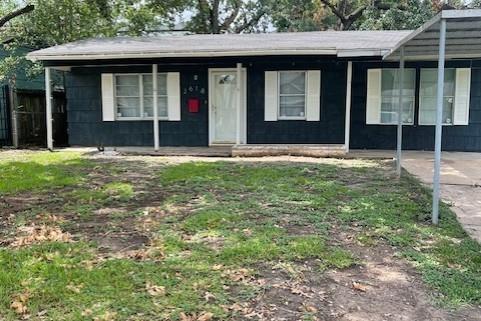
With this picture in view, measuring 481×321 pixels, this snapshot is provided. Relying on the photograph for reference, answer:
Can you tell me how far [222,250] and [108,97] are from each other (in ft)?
31.2

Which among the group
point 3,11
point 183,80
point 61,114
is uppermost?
point 3,11

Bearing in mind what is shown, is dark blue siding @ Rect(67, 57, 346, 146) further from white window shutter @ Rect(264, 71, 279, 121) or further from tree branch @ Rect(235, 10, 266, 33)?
tree branch @ Rect(235, 10, 266, 33)

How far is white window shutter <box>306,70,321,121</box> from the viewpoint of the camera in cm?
1176

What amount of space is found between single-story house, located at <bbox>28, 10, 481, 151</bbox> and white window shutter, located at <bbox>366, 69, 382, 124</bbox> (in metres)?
0.02

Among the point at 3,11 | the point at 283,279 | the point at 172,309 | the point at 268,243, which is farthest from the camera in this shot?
the point at 3,11

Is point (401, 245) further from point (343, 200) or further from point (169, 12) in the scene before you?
point (169, 12)

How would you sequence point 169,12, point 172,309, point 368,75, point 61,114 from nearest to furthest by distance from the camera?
1. point 172,309
2. point 368,75
3. point 61,114
4. point 169,12

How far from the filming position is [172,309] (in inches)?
117

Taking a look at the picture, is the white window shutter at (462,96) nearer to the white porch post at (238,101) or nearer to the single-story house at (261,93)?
the single-story house at (261,93)

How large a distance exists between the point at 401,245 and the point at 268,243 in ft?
3.81

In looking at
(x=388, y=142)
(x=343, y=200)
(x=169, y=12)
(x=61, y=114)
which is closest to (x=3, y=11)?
(x=61, y=114)

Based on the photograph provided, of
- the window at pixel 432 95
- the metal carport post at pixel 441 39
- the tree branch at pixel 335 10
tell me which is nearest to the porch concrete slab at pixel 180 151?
the window at pixel 432 95

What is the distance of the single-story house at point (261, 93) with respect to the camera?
37.0ft

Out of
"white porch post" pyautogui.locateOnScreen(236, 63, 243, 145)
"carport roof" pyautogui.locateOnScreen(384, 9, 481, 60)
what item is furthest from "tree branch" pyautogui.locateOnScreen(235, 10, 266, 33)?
"carport roof" pyautogui.locateOnScreen(384, 9, 481, 60)
